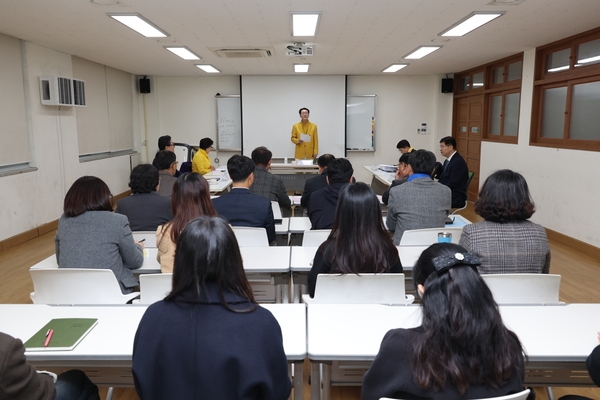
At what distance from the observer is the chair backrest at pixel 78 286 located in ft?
7.79

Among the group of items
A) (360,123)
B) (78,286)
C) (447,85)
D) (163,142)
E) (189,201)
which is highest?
(447,85)

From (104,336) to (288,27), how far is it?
444 cm

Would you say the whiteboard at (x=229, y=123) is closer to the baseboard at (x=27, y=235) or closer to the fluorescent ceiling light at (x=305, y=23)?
the baseboard at (x=27, y=235)

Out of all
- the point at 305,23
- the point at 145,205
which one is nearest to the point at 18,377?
the point at 145,205

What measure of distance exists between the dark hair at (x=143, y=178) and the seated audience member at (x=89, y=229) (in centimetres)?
68

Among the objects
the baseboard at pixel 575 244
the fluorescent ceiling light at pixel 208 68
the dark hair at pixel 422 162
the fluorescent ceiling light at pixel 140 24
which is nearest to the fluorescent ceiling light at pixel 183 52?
the fluorescent ceiling light at pixel 208 68

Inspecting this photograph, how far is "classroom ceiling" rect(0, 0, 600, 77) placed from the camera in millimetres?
4422

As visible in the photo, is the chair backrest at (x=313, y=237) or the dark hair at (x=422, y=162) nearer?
the chair backrest at (x=313, y=237)

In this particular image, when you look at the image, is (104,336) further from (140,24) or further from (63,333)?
(140,24)

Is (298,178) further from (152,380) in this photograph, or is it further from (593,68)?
(152,380)

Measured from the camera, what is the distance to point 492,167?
27.0 feet

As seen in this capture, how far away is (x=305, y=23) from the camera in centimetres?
521

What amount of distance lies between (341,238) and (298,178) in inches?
222

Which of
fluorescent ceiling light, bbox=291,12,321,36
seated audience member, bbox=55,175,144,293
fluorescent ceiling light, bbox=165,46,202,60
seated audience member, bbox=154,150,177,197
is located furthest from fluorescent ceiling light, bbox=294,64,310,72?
seated audience member, bbox=55,175,144,293
